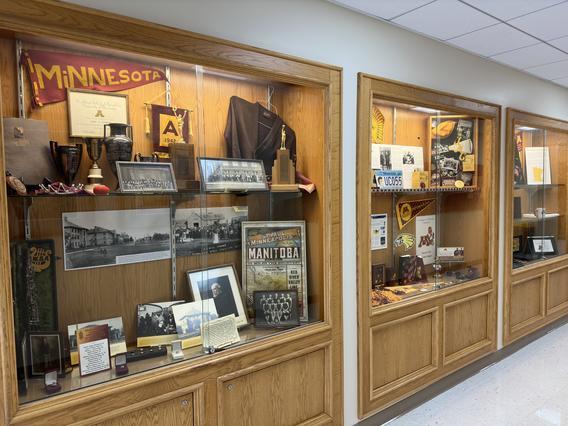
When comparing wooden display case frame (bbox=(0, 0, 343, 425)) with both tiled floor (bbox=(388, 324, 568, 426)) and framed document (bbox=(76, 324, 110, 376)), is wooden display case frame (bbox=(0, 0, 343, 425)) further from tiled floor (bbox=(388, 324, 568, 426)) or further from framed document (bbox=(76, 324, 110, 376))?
tiled floor (bbox=(388, 324, 568, 426))

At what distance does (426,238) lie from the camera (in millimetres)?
3604

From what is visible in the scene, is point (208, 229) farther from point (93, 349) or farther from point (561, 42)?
point (561, 42)

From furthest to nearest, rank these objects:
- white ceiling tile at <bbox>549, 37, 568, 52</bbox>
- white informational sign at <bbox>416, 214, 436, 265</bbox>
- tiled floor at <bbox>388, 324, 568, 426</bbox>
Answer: white informational sign at <bbox>416, 214, 436, 265</bbox>
white ceiling tile at <bbox>549, 37, 568, 52</bbox>
tiled floor at <bbox>388, 324, 568, 426</bbox>

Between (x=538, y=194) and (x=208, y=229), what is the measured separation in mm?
4067

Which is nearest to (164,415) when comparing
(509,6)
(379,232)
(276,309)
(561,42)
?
(276,309)

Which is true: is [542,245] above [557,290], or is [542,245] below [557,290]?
above

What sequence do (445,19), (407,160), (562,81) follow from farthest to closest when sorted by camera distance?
(562,81), (407,160), (445,19)

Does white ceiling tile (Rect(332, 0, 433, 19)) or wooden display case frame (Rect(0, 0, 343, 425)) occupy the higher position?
white ceiling tile (Rect(332, 0, 433, 19))

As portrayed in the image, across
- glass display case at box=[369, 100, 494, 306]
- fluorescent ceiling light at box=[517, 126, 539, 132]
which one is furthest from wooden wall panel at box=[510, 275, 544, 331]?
fluorescent ceiling light at box=[517, 126, 539, 132]

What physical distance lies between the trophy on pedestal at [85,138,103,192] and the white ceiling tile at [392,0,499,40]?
201 cm

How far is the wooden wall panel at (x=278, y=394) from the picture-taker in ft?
7.15

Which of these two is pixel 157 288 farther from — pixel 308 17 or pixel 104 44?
pixel 308 17

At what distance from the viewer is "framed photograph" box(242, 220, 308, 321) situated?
253 centimetres

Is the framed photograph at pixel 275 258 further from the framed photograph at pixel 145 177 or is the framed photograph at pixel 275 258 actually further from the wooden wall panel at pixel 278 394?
the framed photograph at pixel 145 177
